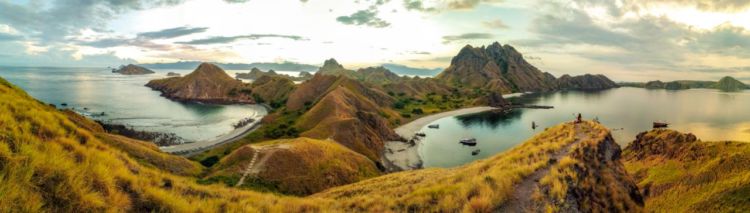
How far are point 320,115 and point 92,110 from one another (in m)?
121

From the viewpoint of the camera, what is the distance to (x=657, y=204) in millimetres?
24078

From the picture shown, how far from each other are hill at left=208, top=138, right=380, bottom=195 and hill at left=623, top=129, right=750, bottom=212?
37.1 meters

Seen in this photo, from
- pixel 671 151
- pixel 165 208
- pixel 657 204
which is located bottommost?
pixel 657 204

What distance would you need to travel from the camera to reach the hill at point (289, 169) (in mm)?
45000

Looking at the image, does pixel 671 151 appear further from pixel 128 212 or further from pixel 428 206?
pixel 128 212

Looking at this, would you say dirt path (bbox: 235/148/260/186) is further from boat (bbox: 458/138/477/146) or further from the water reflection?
the water reflection

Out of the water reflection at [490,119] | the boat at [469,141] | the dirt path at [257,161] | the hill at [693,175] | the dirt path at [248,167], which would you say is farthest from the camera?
the water reflection at [490,119]

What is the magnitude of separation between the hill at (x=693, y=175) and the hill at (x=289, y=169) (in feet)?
122

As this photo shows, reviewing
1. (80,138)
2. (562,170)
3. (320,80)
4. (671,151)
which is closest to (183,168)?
(80,138)

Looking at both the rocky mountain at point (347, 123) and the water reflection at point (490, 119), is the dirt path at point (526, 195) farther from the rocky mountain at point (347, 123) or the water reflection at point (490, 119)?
the water reflection at point (490, 119)

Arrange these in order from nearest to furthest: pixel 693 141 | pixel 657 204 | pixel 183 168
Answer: pixel 657 204
pixel 693 141
pixel 183 168

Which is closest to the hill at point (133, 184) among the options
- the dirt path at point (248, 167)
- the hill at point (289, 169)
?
the hill at point (289, 169)

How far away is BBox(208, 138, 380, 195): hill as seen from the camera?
1772 inches

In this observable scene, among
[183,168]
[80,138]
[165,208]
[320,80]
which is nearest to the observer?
[165,208]
